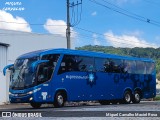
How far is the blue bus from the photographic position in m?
25.8

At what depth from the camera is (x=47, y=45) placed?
62.2 meters

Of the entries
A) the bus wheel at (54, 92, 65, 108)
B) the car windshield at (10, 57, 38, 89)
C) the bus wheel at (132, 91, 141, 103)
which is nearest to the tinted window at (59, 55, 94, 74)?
the bus wheel at (54, 92, 65, 108)

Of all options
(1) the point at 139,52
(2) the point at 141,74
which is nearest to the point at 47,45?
(2) the point at 141,74

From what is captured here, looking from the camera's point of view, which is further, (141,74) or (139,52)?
(139,52)

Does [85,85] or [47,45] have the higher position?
[47,45]

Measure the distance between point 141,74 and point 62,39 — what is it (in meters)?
30.6

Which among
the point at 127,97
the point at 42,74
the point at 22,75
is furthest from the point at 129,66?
the point at 22,75

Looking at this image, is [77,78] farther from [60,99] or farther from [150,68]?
[150,68]

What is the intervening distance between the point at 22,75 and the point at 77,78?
394cm

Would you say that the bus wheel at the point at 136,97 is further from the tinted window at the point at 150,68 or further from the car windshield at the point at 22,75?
the car windshield at the point at 22,75

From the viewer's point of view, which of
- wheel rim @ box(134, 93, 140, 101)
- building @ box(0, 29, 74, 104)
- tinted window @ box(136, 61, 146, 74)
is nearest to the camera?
wheel rim @ box(134, 93, 140, 101)

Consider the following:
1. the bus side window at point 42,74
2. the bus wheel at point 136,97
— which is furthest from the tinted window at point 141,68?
the bus side window at point 42,74

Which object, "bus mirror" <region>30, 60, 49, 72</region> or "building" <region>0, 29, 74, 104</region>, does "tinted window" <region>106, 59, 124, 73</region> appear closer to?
"bus mirror" <region>30, 60, 49, 72</region>

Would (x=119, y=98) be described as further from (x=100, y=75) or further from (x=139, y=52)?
(x=139, y=52)
